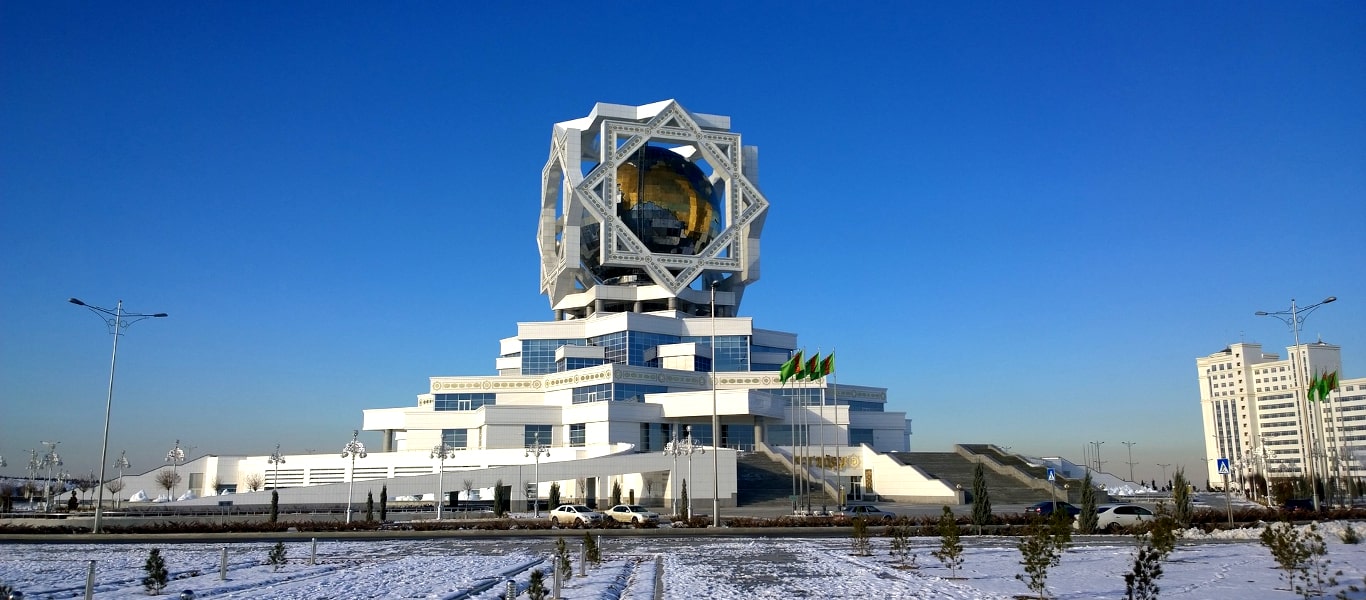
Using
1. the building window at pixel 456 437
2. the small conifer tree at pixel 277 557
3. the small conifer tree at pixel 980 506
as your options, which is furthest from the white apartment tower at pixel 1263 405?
the small conifer tree at pixel 277 557

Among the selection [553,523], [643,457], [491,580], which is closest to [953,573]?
[491,580]

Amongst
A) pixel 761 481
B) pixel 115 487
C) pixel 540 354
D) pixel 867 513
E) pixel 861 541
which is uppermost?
pixel 540 354

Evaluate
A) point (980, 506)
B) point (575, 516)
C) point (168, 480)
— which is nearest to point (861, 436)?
point (575, 516)

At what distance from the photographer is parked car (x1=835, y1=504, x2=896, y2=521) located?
40875 mm

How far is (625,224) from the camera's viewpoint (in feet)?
269

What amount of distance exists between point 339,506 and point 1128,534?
40.3 meters

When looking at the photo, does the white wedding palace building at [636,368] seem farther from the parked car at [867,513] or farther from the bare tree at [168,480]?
the parked car at [867,513]

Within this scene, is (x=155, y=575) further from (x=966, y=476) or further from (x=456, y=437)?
(x=456, y=437)

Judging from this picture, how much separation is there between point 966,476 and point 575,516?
3095 centimetres

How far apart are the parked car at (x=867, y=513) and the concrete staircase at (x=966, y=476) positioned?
13.5m

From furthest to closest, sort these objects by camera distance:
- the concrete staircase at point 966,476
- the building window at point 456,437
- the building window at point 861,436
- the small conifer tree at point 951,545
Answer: the building window at point 861,436 → the building window at point 456,437 → the concrete staircase at point 966,476 → the small conifer tree at point 951,545

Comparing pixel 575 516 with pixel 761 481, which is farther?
pixel 761 481

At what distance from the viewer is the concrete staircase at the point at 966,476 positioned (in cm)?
5812

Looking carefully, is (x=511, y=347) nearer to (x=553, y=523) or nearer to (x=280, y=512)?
(x=280, y=512)
